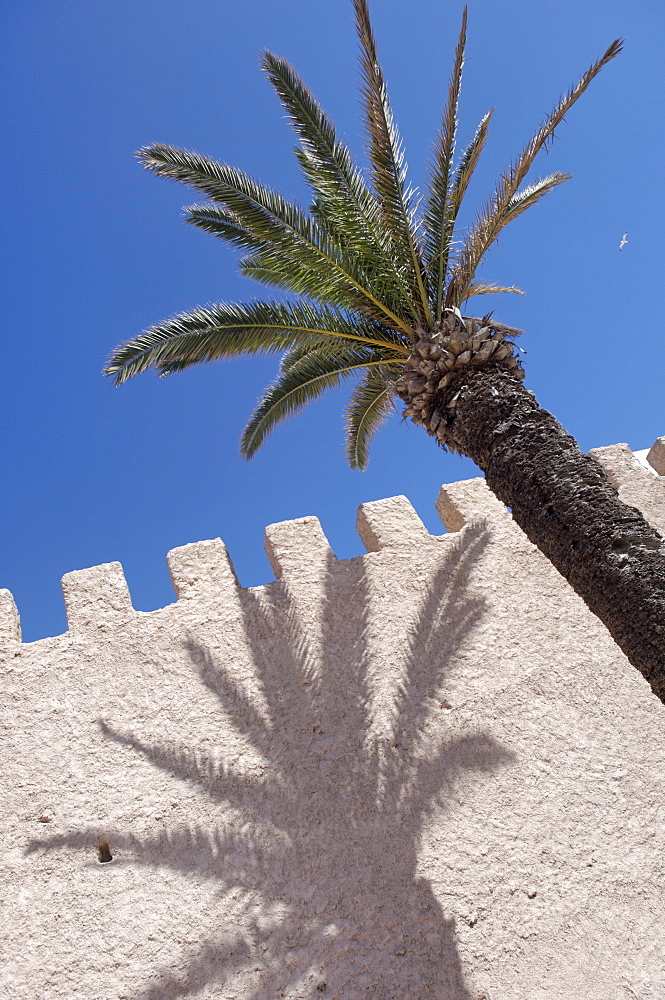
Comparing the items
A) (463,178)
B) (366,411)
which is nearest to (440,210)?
(463,178)

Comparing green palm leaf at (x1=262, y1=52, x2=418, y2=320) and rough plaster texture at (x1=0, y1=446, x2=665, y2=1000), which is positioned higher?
green palm leaf at (x1=262, y1=52, x2=418, y2=320)

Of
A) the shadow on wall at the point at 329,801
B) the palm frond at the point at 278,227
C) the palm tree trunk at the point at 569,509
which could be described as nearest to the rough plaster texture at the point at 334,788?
the shadow on wall at the point at 329,801

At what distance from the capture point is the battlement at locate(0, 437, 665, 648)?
16.0 feet

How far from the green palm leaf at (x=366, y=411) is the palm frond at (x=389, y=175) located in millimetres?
1011

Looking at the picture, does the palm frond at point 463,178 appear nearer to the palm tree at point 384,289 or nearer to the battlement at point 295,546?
the palm tree at point 384,289

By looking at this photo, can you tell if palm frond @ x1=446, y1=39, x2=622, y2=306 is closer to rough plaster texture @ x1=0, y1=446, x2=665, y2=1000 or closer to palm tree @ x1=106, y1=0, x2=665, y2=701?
palm tree @ x1=106, y1=0, x2=665, y2=701

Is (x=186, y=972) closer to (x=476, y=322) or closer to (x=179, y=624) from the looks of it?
(x=179, y=624)

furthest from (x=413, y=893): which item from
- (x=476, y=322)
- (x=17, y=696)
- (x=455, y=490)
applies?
(x=476, y=322)

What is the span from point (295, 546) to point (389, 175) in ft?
9.23

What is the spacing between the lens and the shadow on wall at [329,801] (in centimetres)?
366

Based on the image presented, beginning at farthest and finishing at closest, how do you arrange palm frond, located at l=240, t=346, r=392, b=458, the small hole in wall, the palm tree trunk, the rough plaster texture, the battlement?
palm frond, located at l=240, t=346, r=392, b=458 < the battlement < the small hole in wall < the rough plaster texture < the palm tree trunk

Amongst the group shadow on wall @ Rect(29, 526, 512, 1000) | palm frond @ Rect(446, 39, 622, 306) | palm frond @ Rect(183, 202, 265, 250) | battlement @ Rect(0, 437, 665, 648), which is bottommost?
shadow on wall @ Rect(29, 526, 512, 1000)

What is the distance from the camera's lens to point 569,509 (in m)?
3.95

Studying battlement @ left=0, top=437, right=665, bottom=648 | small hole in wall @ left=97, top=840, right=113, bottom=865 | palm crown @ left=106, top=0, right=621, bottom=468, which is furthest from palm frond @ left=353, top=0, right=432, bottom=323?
small hole in wall @ left=97, top=840, right=113, bottom=865
